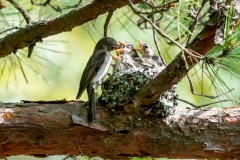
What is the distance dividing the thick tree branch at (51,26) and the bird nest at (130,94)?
36 centimetres

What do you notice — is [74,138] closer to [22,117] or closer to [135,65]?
[22,117]

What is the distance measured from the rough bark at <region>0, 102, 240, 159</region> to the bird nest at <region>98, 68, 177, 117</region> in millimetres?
42

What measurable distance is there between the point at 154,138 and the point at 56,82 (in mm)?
3515

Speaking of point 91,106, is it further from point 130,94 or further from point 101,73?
point 101,73

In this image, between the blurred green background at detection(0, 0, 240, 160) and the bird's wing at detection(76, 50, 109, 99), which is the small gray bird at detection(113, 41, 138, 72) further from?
the blurred green background at detection(0, 0, 240, 160)

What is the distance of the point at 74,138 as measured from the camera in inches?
94.0

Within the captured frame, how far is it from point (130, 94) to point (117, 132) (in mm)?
195

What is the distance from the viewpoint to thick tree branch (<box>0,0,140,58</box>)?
248 centimetres

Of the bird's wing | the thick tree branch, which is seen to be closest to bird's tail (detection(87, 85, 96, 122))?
the bird's wing

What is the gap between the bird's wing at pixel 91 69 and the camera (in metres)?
2.78

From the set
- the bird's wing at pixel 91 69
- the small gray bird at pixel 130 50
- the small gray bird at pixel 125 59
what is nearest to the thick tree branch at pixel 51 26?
the bird's wing at pixel 91 69

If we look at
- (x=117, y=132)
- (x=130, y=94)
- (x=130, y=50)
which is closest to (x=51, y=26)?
(x=130, y=94)

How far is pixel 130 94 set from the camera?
246 cm

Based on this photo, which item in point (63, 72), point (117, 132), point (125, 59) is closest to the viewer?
point (117, 132)
